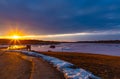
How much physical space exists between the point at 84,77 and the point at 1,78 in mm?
4694

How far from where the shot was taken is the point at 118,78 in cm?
1402

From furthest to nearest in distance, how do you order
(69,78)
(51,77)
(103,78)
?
(103,78), (51,77), (69,78)

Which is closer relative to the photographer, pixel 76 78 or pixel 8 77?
pixel 76 78

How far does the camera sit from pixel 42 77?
483 inches

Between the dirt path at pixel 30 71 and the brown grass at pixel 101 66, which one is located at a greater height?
the dirt path at pixel 30 71

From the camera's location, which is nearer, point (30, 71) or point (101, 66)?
point (30, 71)

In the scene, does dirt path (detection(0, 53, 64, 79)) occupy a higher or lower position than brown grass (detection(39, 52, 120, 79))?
higher

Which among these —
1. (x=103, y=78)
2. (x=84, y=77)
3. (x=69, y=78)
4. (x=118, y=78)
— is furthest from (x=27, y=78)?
(x=118, y=78)

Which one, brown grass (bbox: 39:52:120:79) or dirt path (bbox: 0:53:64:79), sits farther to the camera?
brown grass (bbox: 39:52:120:79)

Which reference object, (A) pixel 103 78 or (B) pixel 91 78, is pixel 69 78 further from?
(A) pixel 103 78

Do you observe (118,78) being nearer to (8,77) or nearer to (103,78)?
(103,78)

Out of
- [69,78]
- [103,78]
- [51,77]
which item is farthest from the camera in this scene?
[103,78]

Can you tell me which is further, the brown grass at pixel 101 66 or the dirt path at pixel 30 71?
the brown grass at pixel 101 66

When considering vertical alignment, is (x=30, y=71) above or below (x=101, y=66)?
above
